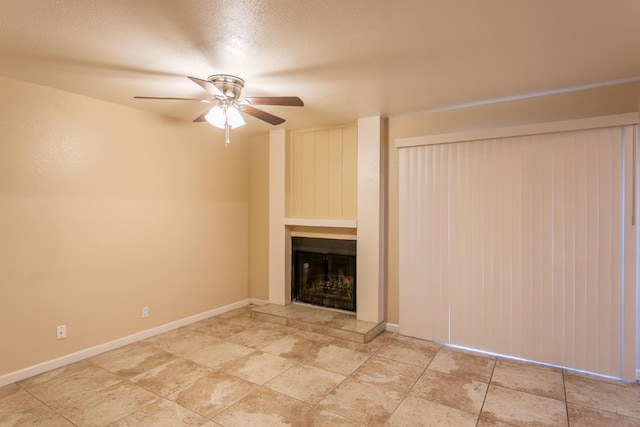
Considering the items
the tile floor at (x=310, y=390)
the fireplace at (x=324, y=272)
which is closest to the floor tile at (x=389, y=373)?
the tile floor at (x=310, y=390)

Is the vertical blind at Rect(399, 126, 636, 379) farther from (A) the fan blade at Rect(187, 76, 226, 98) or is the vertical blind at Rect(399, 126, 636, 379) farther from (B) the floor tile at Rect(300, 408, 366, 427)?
(A) the fan blade at Rect(187, 76, 226, 98)

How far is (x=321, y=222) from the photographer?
4.52m

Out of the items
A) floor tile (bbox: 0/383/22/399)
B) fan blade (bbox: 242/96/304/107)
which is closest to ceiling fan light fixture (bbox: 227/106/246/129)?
fan blade (bbox: 242/96/304/107)

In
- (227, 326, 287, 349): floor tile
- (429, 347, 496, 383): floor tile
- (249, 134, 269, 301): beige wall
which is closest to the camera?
(429, 347, 496, 383): floor tile

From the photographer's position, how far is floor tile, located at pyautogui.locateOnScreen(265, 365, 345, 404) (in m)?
2.71

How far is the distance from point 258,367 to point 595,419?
8.38 ft

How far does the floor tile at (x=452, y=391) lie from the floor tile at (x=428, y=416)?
8 centimetres

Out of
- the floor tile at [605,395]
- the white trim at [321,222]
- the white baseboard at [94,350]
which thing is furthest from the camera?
the white trim at [321,222]

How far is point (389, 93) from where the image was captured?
3.30 metres

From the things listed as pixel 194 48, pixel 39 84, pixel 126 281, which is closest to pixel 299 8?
pixel 194 48

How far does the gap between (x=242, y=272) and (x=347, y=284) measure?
160 cm

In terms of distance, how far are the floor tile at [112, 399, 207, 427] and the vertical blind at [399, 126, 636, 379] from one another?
95.1 inches

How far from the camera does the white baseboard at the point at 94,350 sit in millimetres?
2922

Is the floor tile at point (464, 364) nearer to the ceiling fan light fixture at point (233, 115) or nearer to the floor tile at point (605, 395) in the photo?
Result: the floor tile at point (605, 395)
